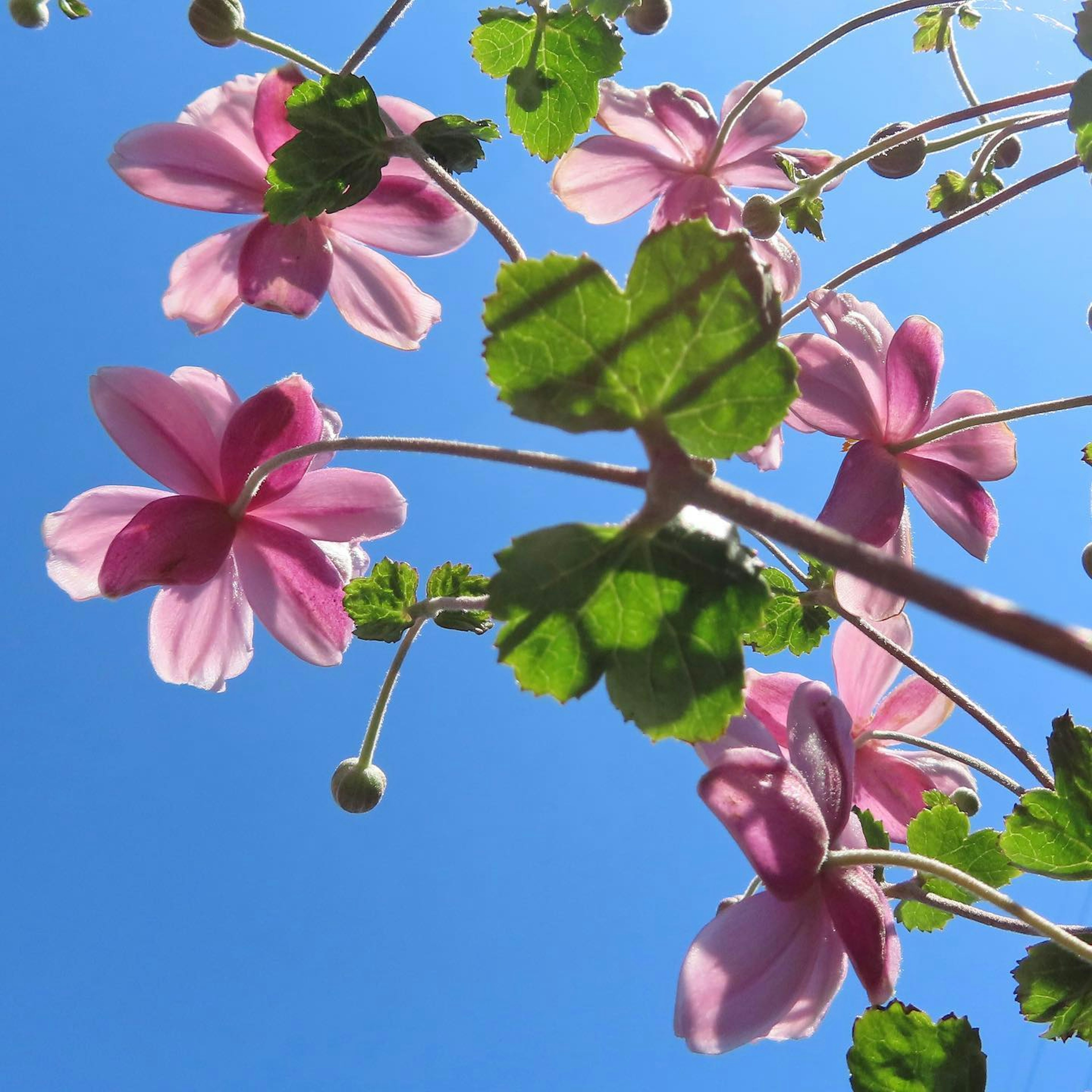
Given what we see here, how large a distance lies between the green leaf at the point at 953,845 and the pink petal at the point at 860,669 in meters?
0.18

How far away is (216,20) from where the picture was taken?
122cm

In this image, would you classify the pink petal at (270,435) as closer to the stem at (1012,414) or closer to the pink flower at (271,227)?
the pink flower at (271,227)

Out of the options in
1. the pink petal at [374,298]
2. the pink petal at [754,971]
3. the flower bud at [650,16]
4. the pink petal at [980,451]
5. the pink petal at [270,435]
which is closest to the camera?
the pink petal at [754,971]

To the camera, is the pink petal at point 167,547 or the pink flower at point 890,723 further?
the pink flower at point 890,723

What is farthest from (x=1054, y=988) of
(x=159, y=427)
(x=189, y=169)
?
(x=189, y=169)

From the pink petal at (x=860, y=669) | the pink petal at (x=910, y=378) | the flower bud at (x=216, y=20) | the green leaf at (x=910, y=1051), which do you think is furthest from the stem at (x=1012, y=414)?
the flower bud at (x=216, y=20)

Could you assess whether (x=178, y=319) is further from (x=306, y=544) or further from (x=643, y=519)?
(x=643, y=519)

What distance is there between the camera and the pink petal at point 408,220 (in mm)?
1270

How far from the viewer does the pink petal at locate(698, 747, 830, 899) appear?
854 millimetres

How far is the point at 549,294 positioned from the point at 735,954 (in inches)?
23.7

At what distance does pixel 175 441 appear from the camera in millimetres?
1103

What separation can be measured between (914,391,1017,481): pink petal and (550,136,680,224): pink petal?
549 millimetres

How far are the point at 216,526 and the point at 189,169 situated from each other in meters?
0.48

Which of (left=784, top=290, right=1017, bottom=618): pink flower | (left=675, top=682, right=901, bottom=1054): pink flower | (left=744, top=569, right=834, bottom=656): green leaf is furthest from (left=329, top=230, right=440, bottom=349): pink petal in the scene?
(left=675, top=682, right=901, bottom=1054): pink flower
